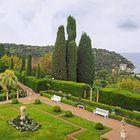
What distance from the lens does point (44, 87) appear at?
116 feet

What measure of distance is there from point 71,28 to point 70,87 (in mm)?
12067

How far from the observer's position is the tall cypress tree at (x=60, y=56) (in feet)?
119

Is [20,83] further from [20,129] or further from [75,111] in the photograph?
[20,129]

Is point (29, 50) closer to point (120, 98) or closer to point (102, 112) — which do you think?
point (120, 98)

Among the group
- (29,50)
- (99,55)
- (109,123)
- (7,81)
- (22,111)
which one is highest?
(29,50)

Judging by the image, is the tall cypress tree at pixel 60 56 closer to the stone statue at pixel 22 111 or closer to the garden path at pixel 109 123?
the garden path at pixel 109 123

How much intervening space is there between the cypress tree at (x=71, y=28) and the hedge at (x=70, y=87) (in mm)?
8795

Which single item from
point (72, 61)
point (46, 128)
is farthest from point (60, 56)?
point (46, 128)

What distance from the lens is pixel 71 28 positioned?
3862cm

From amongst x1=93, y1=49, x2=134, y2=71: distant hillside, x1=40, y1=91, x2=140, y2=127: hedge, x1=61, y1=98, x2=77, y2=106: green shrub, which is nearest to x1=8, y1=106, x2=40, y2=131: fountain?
x1=40, y1=91, x2=140, y2=127: hedge

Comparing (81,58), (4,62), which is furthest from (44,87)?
(4,62)

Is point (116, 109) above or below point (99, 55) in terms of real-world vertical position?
below

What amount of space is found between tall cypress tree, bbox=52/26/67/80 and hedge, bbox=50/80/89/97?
245 centimetres

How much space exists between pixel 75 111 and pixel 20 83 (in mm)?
18654
